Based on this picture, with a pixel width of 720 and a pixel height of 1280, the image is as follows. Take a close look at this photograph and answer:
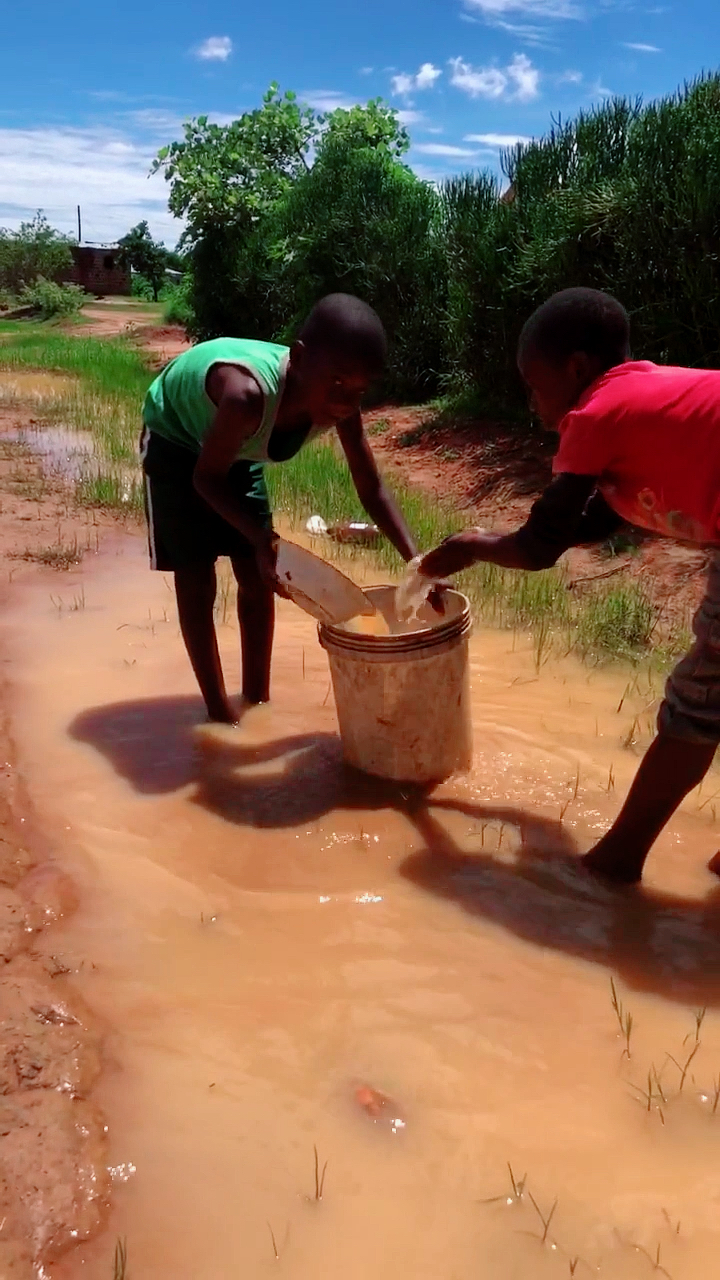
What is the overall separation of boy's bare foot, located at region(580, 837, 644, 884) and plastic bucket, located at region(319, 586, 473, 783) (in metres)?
0.55

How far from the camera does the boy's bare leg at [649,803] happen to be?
2273 millimetres

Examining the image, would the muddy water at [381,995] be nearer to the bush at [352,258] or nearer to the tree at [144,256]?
the bush at [352,258]

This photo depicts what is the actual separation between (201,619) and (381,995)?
1433 mm

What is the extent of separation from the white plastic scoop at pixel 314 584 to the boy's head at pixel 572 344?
2.32 feet

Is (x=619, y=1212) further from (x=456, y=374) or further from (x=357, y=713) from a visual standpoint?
(x=456, y=374)

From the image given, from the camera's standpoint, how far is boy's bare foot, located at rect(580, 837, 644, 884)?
2443 mm

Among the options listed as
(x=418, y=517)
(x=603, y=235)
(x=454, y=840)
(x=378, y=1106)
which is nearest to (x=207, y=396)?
(x=454, y=840)

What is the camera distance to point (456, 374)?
1027cm

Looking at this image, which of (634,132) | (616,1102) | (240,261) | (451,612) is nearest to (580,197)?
(634,132)

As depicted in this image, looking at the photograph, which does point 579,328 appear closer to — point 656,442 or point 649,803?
point 656,442

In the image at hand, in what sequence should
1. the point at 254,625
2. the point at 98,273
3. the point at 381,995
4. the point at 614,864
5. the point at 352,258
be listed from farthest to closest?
1. the point at 98,273
2. the point at 352,258
3. the point at 254,625
4. the point at 614,864
5. the point at 381,995

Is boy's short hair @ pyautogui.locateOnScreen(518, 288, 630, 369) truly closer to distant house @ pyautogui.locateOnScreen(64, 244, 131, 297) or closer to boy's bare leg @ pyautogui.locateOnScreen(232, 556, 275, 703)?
boy's bare leg @ pyautogui.locateOnScreen(232, 556, 275, 703)

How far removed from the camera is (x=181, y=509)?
3076mm

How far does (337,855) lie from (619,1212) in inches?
46.5
